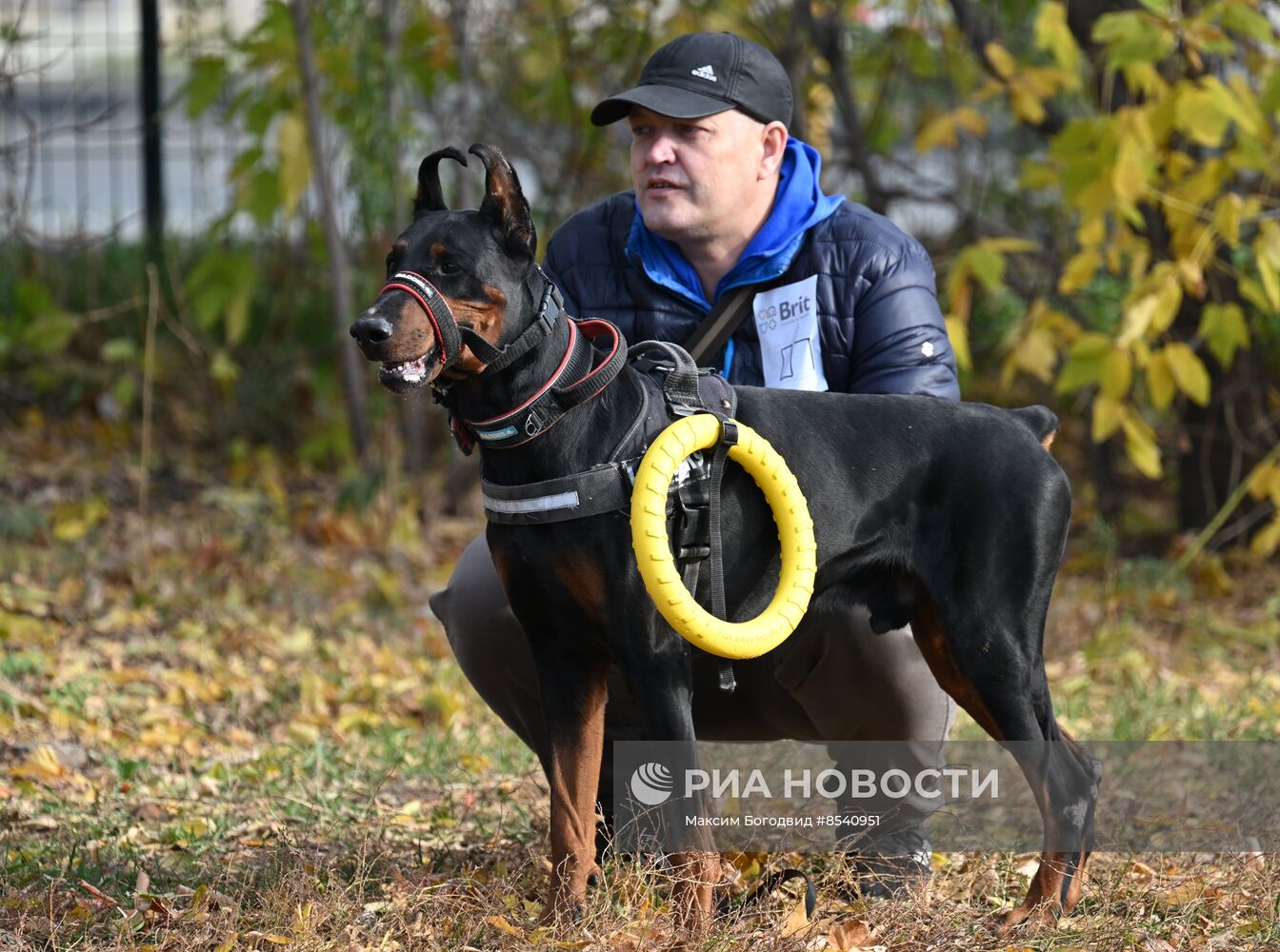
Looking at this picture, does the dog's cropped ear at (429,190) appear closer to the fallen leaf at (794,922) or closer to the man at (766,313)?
the man at (766,313)

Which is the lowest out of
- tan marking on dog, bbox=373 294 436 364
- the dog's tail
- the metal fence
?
the dog's tail

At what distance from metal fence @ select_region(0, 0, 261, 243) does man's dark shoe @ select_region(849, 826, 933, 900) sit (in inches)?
213

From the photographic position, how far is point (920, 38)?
21.8 feet

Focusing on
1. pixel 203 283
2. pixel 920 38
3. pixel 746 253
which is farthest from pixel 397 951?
pixel 920 38

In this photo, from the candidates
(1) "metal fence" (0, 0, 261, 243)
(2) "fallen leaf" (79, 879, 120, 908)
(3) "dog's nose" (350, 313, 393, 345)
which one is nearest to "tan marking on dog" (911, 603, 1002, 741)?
(3) "dog's nose" (350, 313, 393, 345)

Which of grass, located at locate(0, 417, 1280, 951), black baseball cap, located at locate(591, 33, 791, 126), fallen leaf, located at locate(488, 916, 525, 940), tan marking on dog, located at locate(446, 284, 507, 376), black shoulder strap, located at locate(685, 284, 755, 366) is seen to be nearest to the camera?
tan marking on dog, located at locate(446, 284, 507, 376)

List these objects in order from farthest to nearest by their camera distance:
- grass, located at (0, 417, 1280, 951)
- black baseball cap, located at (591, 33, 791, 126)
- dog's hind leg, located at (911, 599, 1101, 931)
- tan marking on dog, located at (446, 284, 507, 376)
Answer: black baseball cap, located at (591, 33, 791, 126), dog's hind leg, located at (911, 599, 1101, 931), grass, located at (0, 417, 1280, 951), tan marking on dog, located at (446, 284, 507, 376)

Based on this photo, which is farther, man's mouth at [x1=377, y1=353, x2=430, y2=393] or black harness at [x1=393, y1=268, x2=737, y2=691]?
black harness at [x1=393, y1=268, x2=737, y2=691]

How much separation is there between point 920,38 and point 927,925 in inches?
186

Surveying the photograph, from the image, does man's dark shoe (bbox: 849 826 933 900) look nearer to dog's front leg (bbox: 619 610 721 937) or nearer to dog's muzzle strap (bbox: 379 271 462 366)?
dog's front leg (bbox: 619 610 721 937)

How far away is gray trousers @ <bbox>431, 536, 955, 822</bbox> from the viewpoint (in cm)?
335

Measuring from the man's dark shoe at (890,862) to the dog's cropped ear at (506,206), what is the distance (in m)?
1.46

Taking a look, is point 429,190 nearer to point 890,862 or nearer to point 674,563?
point 674,563

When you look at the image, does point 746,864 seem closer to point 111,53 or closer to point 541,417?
point 541,417
